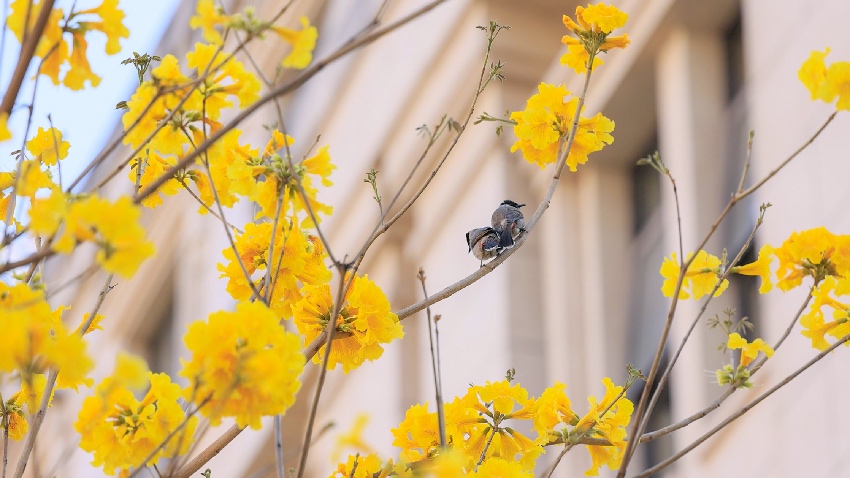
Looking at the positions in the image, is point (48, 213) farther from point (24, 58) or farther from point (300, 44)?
point (300, 44)

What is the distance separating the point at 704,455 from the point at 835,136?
6.02 ft

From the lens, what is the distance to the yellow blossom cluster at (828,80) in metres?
3.25

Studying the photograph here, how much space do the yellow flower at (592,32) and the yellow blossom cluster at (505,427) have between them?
0.88m

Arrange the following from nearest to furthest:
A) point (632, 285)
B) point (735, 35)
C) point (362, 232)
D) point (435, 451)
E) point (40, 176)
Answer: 1. point (40, 176)
2. point (435, 451)
3. point (735, 35)
4. point (632, 285)
5. point (362, 232)

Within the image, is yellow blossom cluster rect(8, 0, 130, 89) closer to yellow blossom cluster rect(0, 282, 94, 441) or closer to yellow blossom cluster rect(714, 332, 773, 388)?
yellow blossom cluster rect(0, 282, 94, 441)

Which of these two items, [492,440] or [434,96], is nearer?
[492,440]

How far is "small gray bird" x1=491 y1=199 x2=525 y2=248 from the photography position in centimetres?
359

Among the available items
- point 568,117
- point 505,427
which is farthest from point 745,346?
point 568,117

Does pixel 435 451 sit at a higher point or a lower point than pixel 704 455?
lower

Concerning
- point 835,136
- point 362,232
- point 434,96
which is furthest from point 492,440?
point 362,232

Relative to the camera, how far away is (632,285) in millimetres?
8828

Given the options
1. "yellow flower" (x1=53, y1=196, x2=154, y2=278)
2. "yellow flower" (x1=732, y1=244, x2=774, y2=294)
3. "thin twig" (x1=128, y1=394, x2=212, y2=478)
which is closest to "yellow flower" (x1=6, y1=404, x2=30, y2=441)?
"thin twig" (x1=128, y1=394, x2=212, y2=478)

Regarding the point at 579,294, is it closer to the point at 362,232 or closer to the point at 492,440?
the point at 362,232

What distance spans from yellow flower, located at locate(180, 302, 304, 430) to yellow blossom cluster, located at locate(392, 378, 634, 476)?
0.80 metres
